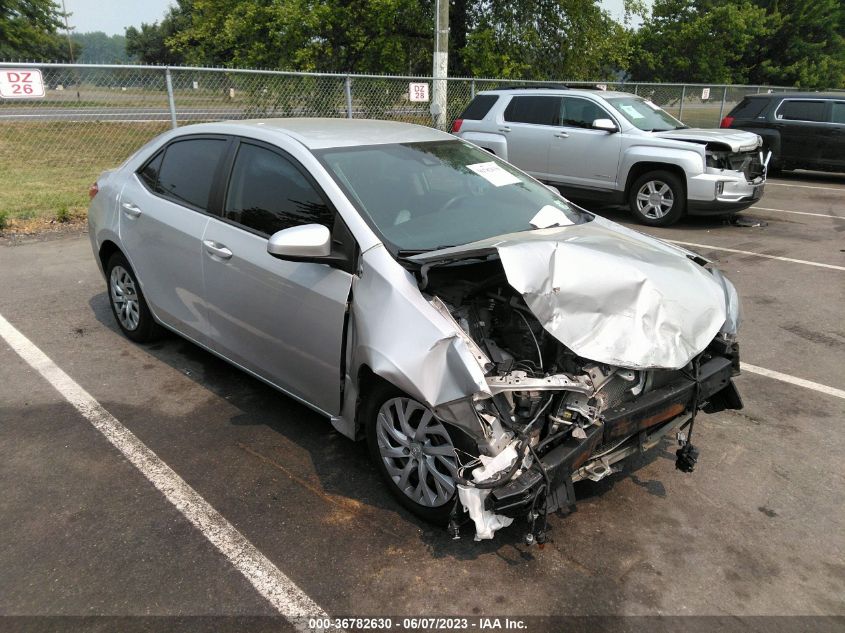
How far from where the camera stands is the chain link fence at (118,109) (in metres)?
9.55

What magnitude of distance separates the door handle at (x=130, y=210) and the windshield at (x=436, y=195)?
175cm

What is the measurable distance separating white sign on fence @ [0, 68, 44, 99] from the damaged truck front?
24.4 ft

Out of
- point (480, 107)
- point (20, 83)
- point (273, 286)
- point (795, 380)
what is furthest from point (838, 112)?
point (20, 83)

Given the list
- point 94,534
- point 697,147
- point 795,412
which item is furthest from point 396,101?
point 94,534

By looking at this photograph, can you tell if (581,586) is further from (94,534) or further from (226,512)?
(94,534)

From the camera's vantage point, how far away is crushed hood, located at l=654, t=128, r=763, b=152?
29.3 feet

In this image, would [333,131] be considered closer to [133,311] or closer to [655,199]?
[133,311]

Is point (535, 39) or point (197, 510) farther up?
point (535, 39)

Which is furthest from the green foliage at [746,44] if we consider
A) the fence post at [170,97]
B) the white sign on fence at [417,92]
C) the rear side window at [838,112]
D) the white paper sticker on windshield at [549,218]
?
the white paper sticker on windshield at [549,218]

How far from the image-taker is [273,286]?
352cm

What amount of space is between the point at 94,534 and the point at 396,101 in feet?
36.9

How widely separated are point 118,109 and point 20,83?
7.31ft

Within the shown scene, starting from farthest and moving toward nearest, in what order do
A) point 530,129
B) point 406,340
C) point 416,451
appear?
point 530,129
point 416,451
point 406,340

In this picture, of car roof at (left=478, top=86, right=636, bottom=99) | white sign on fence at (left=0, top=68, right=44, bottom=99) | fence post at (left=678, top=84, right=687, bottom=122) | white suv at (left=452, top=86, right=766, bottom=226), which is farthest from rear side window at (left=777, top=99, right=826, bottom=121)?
white sign on fence at (left=0, top=68, right=44, bottom=99)
